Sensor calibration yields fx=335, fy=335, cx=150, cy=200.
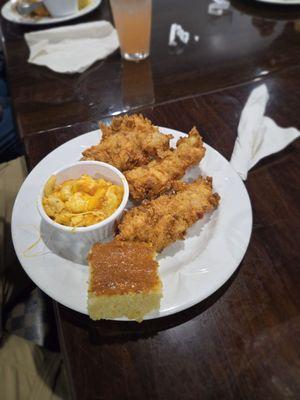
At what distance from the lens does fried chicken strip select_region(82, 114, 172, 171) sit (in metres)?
1.06

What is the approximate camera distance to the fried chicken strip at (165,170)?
0.99 meters

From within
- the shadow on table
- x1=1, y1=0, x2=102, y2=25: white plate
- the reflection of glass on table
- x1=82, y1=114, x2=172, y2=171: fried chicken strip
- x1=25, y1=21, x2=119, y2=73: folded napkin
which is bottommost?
the shadow on table

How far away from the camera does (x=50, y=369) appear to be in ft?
3.51

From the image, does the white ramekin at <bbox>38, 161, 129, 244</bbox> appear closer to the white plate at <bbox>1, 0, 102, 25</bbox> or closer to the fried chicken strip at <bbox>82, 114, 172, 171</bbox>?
the fried chicken strip at <bbox>82, 114, 172, 171</bbox>

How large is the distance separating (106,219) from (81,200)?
90 mm

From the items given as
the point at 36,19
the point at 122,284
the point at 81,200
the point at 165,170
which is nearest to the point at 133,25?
the point at 36,19

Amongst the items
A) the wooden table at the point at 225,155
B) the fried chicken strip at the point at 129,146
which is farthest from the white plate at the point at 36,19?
the fried chicken strip at the point at 129,146

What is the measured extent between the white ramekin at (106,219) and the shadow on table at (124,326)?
187mm

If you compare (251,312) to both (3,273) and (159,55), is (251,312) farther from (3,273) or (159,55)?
(159,55)

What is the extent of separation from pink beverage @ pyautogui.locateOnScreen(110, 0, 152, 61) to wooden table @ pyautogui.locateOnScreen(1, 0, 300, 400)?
62 millimetres

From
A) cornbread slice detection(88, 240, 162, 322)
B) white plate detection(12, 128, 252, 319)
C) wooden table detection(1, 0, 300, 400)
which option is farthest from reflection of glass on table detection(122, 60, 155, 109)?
cornbread slice detection(88, 240, 162, 322)

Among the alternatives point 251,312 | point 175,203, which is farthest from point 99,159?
point 251,312

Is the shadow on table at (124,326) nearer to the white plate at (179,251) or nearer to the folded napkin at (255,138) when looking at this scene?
the white plate at (179,251)

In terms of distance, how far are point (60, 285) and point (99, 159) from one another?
16.8 inches
